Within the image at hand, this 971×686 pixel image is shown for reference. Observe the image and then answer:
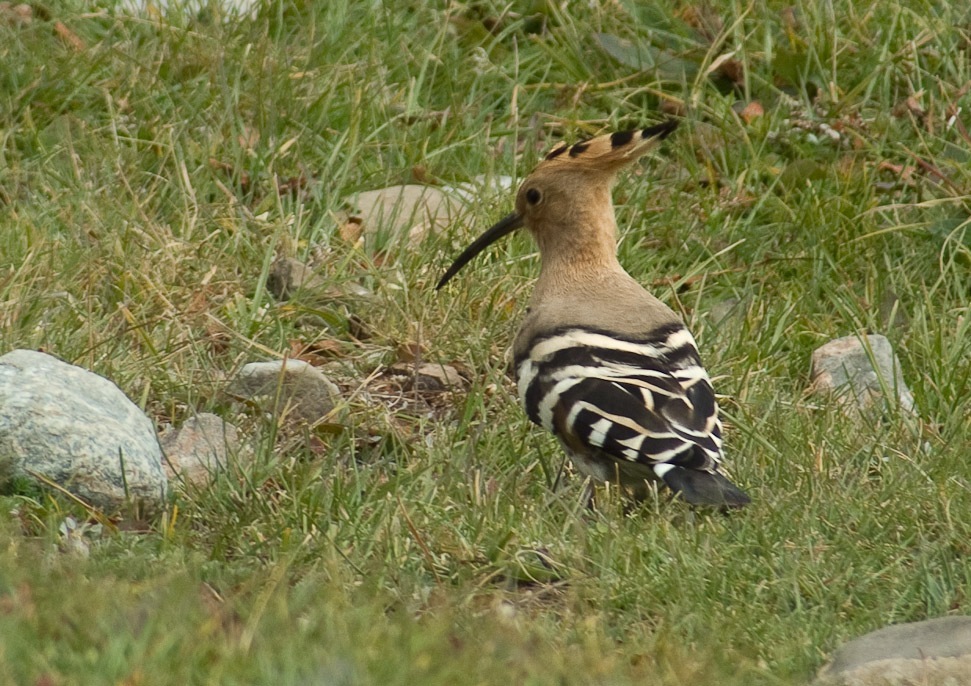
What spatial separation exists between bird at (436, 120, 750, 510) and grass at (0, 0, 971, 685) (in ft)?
0.56


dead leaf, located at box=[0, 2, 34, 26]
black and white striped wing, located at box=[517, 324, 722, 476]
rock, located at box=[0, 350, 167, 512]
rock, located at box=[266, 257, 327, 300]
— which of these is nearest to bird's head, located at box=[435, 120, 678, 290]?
black and white striped wing, located at box=[517, 324, 722, 476]

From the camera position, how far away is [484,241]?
5395 millimetres

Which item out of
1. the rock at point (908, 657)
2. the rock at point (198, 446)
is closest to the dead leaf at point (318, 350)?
the rock at point (198, 446)

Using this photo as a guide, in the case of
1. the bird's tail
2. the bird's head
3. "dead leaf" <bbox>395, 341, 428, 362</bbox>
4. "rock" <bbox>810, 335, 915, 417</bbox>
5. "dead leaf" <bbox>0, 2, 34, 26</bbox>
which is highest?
"dead leaf" <bbox>0, 2, 34, 26</bbox>

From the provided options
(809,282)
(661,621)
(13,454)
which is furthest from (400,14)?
(661,621)

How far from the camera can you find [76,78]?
6410mm

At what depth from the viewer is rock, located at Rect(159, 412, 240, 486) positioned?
14.1 feet

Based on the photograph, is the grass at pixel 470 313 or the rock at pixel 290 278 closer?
the grass at pixel 470 313

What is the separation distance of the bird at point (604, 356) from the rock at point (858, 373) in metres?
0.70

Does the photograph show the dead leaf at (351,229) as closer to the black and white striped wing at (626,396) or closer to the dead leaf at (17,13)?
the black and white striped wing at (626,396)

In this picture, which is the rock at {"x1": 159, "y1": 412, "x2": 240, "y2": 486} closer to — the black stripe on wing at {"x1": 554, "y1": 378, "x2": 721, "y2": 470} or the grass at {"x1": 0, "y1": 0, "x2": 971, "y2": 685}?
the grass at {"x1": 0, "y1": 0, "x2": 971, "y2": 685}

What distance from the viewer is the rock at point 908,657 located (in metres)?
3.11

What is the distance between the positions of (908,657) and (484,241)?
2.57 m

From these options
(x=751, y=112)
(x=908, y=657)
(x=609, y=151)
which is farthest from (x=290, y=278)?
(x=908, y=657)
